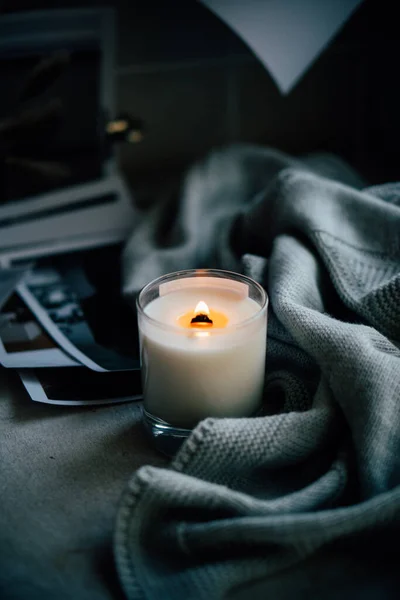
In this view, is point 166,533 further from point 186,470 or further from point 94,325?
point 94,325

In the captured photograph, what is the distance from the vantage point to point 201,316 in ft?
1.75

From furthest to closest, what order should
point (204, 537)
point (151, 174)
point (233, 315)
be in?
point (151, 174), point (233, 315), point (204, 537)

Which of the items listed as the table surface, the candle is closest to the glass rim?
the candle

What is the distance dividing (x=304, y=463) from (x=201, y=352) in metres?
0.13

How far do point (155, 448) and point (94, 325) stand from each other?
190 mm

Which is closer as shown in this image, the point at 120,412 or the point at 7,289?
the point at 120,412

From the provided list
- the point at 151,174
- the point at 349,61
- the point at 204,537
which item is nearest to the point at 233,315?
the point at 204,537

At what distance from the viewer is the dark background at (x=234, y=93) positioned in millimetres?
1016

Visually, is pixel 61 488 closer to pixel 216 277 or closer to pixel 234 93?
pixel 216 277

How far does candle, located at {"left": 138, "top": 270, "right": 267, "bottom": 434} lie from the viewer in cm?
50

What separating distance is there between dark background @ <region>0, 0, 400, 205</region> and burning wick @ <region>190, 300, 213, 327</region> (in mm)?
501

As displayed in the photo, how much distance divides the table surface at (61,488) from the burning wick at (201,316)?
12cm

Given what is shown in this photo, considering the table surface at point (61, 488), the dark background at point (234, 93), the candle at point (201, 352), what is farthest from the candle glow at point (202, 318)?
the dark background at point (234, 93)

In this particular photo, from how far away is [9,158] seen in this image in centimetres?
82
